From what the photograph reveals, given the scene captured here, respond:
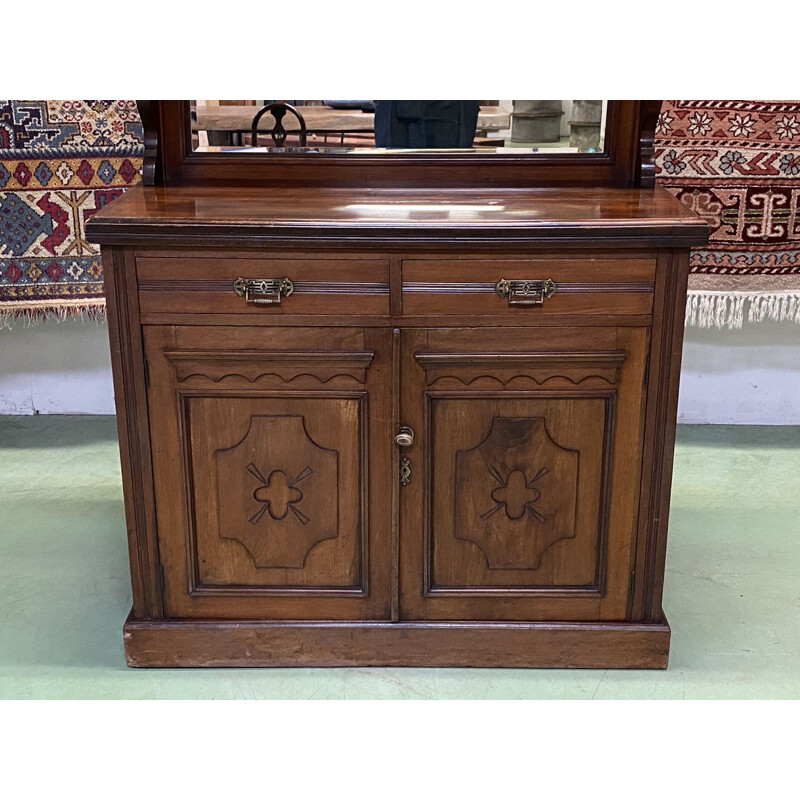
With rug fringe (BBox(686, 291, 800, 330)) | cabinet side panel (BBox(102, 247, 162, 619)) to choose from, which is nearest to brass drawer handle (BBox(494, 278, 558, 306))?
cabinet side panel (BBox(102, 247, 162, 619))

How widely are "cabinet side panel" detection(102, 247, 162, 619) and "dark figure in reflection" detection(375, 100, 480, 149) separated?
65cm

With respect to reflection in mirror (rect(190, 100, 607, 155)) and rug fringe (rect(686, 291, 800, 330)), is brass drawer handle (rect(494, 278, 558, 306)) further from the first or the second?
rug fringe (rect(686, 291, 800, 330))

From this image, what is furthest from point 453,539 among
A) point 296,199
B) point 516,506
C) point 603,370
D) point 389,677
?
point 296,199

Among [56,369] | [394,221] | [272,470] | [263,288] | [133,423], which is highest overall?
[394,221]

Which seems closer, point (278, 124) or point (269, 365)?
point (269, 365)

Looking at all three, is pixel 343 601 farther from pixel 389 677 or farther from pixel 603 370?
pixel 603 370

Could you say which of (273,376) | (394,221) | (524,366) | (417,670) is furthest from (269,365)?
(417,670)

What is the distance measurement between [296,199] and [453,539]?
0.79 m

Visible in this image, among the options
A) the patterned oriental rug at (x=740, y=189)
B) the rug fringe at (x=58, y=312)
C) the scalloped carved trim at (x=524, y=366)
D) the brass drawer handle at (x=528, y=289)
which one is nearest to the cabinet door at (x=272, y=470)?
the scalloped carved trim at (x=524, y=366)

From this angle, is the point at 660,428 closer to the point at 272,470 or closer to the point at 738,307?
the point at 272,470

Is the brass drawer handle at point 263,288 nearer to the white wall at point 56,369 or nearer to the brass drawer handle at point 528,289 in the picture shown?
the brass drawer handle at point 528,289

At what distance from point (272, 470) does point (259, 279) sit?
0.40m

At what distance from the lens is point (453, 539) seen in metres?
2.14

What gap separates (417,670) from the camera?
2215mm
